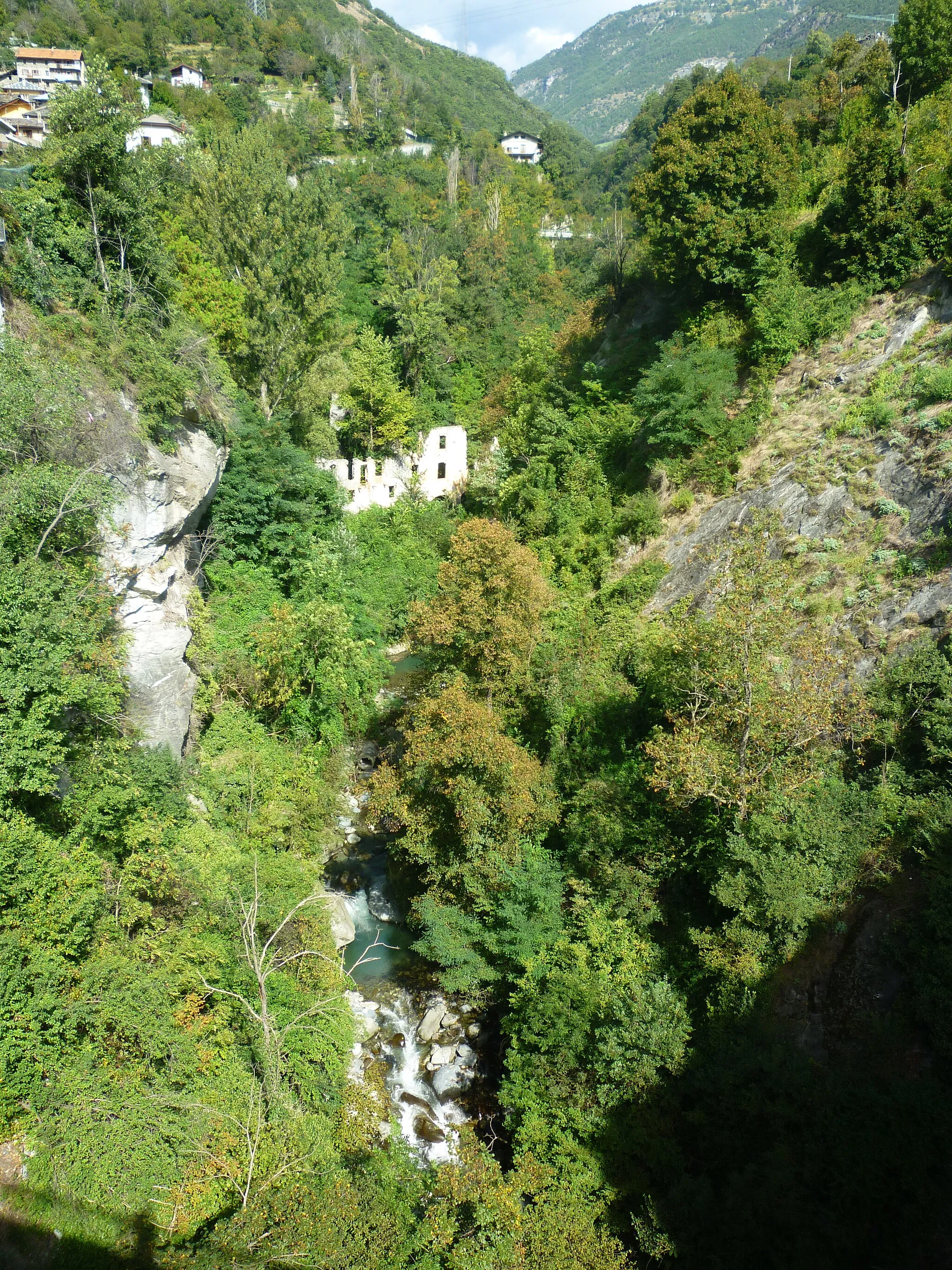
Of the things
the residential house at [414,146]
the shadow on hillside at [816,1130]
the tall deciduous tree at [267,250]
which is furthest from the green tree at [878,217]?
the residential house at [414,146]

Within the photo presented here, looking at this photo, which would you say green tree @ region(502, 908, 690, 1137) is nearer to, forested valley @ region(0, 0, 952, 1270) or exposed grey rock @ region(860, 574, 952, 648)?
forested valley @ region(0, 0, 952, 1270)

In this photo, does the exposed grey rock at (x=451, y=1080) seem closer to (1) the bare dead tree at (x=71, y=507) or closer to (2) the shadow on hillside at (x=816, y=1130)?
(2) the shadow on hillside at (x=816, y=1130)

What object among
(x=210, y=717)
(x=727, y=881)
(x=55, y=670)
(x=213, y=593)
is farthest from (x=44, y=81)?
(x=727, y=881)

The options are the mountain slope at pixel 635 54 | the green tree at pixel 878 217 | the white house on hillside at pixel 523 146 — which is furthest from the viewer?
the mountain slope at pixel 635 54

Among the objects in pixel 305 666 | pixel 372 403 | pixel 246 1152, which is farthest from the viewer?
pixel 372 403

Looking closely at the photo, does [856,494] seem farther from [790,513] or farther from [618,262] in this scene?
[618,262]

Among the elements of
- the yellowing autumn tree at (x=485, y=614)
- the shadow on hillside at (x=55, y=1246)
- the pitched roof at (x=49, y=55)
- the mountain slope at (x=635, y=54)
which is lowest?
the shadow on hillside at (x=55, y=1246)

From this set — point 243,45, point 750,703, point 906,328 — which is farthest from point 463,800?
point 243,45
